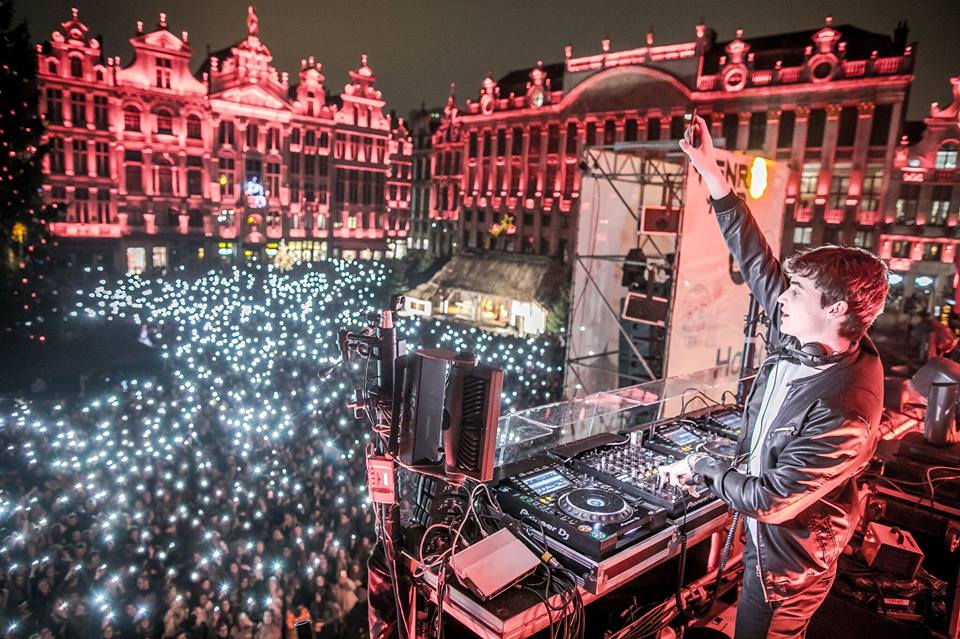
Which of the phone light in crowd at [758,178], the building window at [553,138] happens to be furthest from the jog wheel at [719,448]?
the building window at [553,138]

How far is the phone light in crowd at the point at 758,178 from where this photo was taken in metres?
9.91

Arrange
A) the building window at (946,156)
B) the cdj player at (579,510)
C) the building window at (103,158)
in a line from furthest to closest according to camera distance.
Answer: the building window at (103,158), the building window at (946,156), the cdj player at (579,510)

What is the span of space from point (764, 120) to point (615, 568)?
95.5 ft

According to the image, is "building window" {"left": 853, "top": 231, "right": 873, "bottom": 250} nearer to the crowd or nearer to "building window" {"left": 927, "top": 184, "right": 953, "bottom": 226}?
"building window" {"left": 927, "top": 184, "right": 953, "bottom": 226}

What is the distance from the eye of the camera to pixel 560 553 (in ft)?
8.97

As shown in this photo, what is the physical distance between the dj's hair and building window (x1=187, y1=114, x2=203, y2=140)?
42.8m

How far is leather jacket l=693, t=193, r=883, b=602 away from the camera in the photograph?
2092 mm

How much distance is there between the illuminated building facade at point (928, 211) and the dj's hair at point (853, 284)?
2747cm

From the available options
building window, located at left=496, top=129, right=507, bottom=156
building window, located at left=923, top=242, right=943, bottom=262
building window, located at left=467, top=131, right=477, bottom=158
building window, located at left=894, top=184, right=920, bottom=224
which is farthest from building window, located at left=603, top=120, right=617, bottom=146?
building window, located at left=923, top=242, right=943, bottom=262

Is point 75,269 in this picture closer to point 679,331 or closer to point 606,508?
point 679,331

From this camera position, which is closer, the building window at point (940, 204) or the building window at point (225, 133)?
the building window at point (940, 204)

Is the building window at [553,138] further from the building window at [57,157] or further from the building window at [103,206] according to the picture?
the building window at [57,157]

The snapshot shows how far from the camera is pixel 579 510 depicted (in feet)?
9.54

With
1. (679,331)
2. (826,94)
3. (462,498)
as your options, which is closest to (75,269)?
(679,331)
